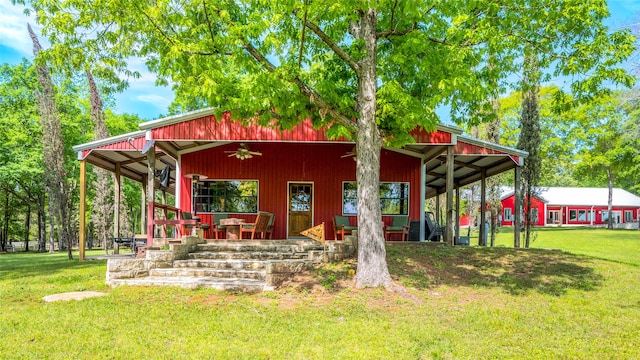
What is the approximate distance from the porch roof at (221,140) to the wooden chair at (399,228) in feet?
6.64

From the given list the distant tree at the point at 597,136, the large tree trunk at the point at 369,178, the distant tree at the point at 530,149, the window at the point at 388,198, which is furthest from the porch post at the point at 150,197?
the distant tree at the point at 597,136

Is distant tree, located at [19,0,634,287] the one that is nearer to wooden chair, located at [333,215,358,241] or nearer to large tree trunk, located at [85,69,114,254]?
wooden chair, located at [333,215,358,241]

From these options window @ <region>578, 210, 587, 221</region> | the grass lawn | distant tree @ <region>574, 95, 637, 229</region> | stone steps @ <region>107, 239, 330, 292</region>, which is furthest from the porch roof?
window @ <region>578, 210, 587, 221</region>

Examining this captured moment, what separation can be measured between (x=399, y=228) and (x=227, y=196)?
541 cm

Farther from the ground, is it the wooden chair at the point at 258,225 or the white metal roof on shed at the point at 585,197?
the white metal roof on shed at the point at 585,197

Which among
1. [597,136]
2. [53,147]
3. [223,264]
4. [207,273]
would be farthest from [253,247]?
[597,136]

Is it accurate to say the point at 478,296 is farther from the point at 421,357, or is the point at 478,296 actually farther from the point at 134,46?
the point at 134,46

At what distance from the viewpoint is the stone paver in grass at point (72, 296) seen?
6.73 meters

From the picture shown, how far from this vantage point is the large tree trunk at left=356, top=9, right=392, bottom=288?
736 centimetres

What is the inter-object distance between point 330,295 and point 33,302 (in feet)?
16.1

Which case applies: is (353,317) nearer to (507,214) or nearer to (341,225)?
(341,225)

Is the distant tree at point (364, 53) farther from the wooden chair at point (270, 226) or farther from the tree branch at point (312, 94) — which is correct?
the wooden chair at point (270, 226)

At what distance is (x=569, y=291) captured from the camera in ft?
24.0

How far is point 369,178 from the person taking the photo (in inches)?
295
